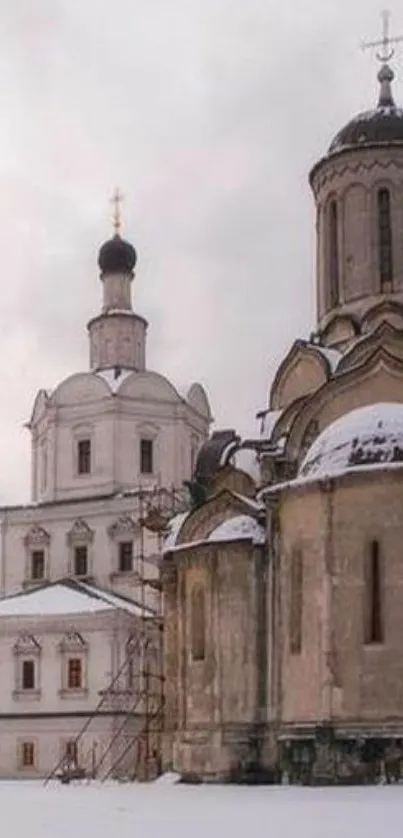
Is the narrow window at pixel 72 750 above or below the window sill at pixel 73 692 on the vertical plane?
below

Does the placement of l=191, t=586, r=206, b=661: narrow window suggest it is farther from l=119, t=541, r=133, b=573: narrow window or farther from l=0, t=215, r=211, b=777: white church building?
l=119, t=541, r=133, b=573: narrow window

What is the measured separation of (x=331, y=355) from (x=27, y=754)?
20032mm

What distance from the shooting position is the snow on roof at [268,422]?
106 feet

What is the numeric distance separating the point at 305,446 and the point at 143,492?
1819cm

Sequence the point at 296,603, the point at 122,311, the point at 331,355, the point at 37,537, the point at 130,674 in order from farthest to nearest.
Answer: the point at 37,537, the point at 122,311, the point at 130,674, the point at 331,355, the point at 296,603

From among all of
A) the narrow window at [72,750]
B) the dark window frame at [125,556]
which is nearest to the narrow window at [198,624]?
the narrow window at [72,750]

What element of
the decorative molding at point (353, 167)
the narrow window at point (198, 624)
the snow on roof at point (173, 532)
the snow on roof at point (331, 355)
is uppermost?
the decorative molding at point (353, 167)

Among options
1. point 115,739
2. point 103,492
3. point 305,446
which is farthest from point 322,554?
point 103,492

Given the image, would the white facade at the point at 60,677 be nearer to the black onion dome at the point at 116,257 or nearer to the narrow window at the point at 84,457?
the narrow window at the point at 84,457

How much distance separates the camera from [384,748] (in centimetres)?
2494

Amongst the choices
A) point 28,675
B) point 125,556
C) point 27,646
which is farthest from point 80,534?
point 28,675

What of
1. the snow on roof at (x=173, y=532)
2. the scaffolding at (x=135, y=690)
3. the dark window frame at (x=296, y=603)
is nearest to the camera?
the dark window frame at (x=296, y=603)

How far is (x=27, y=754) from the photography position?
4612 cm

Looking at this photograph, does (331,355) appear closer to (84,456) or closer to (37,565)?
(84,456)
